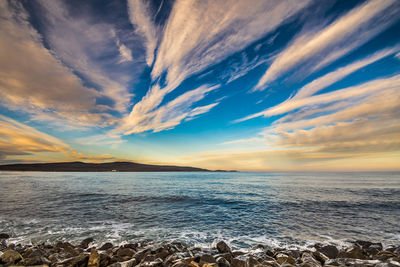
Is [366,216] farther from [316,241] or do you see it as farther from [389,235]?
[316,241]

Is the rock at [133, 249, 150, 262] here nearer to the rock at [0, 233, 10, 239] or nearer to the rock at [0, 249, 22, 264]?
the rock at [0, 249, 22, 264]

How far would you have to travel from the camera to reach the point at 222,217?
617 inches

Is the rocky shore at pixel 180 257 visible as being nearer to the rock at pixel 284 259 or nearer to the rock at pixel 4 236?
the rock at pixel 284 259

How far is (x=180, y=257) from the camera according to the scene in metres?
7.59

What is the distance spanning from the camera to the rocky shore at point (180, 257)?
662 centimetres

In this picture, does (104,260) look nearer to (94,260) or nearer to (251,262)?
(94,260)

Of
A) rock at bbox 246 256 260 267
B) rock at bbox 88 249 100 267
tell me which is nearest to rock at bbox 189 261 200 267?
rock at bbox 246 256 260 267

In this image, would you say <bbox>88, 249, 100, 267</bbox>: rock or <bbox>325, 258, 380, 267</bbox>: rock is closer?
<bbox>325, 258, 380, 267</bbox>: rock

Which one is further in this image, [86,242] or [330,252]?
[86,242]

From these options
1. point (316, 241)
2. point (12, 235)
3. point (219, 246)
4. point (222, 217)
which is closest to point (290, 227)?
point (316, 241)

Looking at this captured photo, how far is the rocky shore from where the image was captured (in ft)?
21.7

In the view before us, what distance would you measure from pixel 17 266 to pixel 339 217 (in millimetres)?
21211

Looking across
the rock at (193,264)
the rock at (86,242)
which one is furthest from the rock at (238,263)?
the rock at (86,242)

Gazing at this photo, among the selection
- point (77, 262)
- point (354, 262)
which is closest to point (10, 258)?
point (77, 262)
